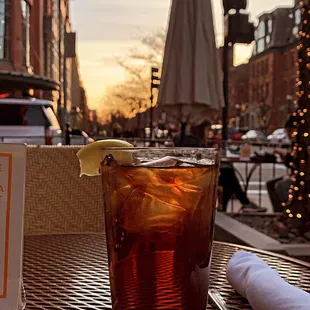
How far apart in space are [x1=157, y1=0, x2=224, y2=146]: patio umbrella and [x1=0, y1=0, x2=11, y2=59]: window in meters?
14.2

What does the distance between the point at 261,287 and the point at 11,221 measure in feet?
1.42

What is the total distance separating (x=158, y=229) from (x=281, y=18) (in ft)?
225

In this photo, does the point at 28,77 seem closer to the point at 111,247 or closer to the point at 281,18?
the point at 111,247

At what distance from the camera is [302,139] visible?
455 cm

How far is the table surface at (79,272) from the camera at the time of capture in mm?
1148

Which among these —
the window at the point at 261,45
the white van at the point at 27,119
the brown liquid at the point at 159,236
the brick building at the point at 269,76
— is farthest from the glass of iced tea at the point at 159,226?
the window at the point at 261,45

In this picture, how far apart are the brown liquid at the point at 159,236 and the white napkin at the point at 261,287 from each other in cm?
12

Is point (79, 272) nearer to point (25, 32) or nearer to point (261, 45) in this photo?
point (25, 32)

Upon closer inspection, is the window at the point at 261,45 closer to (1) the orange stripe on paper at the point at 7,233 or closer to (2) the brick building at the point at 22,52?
(2) the brick building at the point at 22,52

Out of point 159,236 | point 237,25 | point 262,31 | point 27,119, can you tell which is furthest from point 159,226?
point 262,31

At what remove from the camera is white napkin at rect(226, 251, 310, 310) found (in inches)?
37.3

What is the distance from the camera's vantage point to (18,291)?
0.96 metres

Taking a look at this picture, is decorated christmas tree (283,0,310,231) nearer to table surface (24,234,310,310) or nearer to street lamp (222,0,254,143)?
table surface (24,234,310,310)

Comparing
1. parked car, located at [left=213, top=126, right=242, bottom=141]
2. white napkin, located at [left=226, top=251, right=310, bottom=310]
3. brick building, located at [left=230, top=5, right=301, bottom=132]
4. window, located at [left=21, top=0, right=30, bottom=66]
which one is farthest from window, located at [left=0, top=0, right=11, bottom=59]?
brick building, located at [left=230, top=5, right=301, bottom=132]
